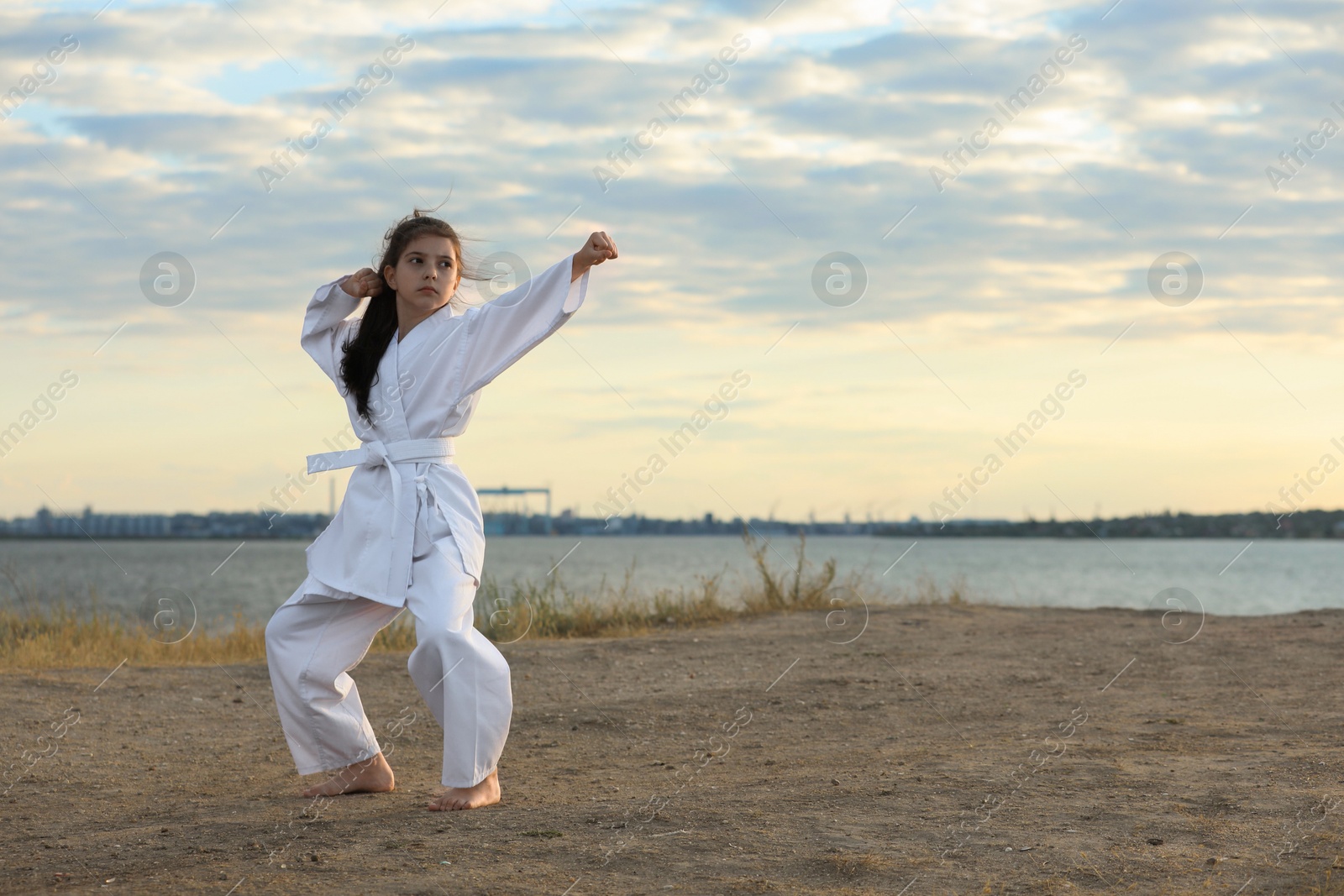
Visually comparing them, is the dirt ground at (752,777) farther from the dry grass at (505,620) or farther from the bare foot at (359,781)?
the dry grass at (505,620)

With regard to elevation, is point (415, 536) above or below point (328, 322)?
below

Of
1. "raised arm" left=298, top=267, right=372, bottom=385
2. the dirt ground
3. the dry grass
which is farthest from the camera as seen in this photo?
the dry grass

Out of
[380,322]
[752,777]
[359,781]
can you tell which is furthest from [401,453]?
[752,777]

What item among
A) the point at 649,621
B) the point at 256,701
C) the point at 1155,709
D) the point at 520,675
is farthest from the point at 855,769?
the point at 649,621

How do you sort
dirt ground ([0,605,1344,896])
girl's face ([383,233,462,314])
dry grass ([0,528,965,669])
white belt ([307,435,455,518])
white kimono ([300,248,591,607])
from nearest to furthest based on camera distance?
1. dirt ground ([0,605,1344,896])
2. white kimono ([300,248,591,607])
3. white belt ([307,435,455,518])
4. girl's face ([383,233,462,314])
5. dry grass ([0,528,965,669])

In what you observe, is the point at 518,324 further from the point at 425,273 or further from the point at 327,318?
the point at 327,318

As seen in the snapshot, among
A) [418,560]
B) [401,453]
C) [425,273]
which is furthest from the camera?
[425,273]

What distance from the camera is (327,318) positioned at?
Result: 489cm

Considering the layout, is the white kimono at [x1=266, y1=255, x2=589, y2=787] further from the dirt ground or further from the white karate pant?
the dirt ground

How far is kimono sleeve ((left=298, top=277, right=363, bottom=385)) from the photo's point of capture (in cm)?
488

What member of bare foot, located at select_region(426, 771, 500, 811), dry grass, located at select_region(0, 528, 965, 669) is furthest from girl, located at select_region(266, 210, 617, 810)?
dry grass, located at select_region(0, 528, 965, 669)

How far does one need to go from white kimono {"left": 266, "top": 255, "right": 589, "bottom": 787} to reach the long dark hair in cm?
6

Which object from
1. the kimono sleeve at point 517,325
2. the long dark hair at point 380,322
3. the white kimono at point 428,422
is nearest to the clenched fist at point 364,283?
the long dark hair at point 380,322

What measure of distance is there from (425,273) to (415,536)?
1.03 meters
